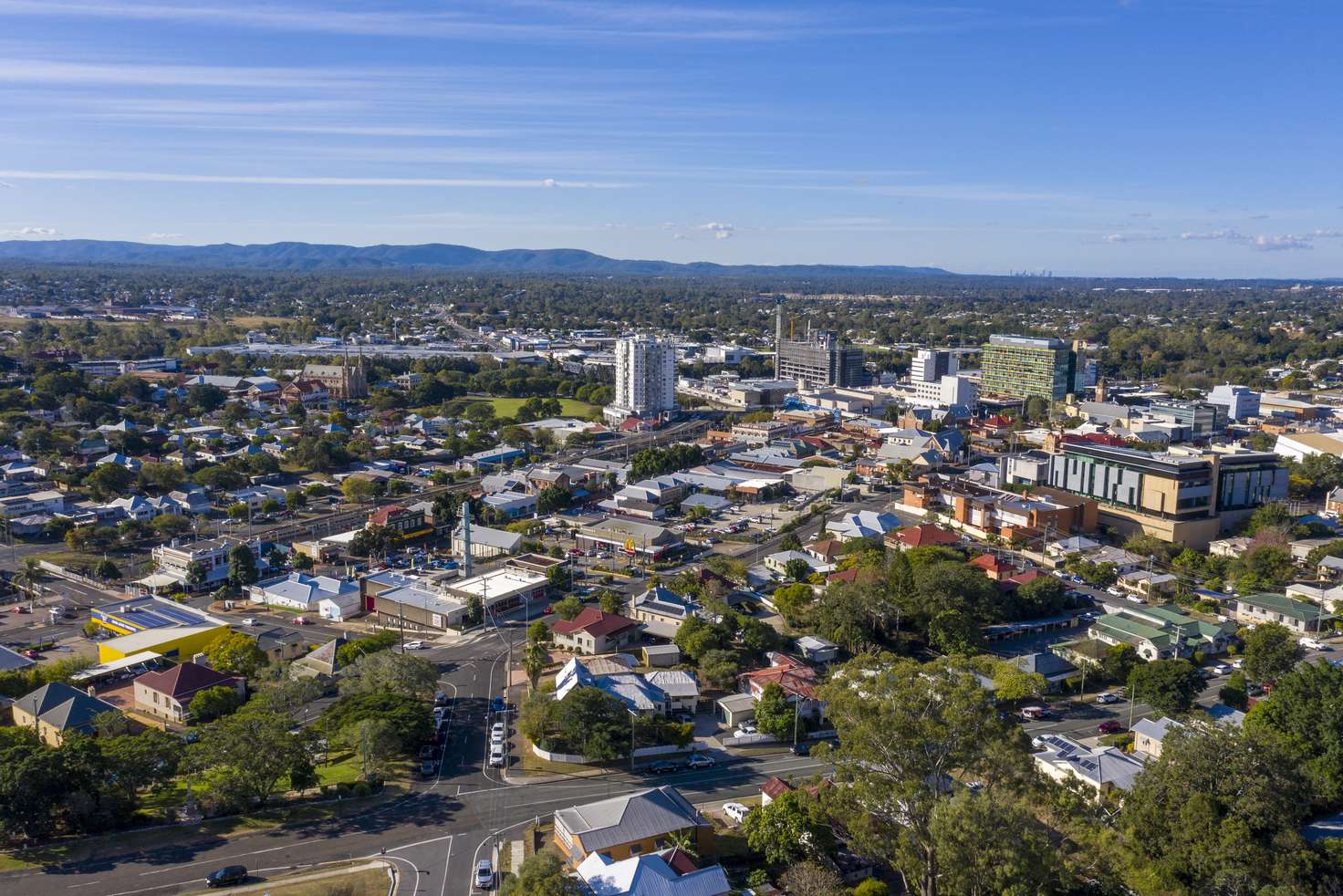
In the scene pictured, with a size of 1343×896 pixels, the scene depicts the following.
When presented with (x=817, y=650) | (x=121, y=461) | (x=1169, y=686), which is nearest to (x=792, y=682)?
(x=817, y=650)

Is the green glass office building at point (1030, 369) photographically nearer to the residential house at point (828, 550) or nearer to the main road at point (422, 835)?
the residential house at point (828, 550)

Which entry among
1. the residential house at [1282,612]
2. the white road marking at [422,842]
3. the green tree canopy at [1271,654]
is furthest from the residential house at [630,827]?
the residential house at [1282,612]

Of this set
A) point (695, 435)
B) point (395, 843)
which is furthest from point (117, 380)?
point (395, 843)

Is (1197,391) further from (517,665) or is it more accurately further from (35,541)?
(35,541)

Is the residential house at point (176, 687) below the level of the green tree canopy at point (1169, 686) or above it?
below

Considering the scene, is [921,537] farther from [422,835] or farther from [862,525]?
[422,835]
